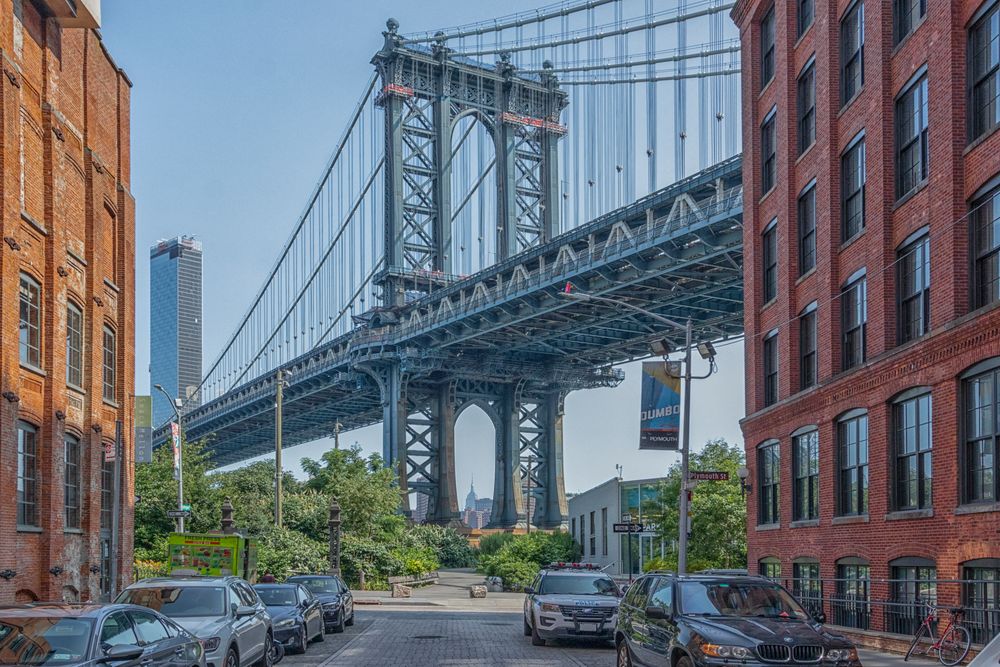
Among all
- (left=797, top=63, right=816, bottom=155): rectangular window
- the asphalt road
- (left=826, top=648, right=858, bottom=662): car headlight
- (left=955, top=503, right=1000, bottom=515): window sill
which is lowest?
the asphalt road

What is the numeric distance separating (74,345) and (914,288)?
58.6ft

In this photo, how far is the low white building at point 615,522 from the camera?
208ft

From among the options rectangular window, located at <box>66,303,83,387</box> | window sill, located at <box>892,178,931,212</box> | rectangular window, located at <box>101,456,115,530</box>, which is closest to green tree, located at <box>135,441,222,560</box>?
rectangular window, located at <box>101,456,115,530</box>

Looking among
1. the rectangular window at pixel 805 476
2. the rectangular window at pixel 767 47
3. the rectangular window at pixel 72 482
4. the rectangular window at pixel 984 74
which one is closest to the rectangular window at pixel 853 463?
the rectangular window at pixel 805 476

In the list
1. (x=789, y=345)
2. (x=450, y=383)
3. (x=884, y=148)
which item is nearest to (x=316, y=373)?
(x=450, y=383)

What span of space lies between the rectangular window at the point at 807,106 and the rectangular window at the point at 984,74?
8.43 meters

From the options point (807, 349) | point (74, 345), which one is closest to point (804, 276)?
point (807, 349)

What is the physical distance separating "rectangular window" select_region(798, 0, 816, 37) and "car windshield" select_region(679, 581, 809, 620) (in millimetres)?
18521

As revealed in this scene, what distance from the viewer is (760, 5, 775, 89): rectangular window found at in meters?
33.7

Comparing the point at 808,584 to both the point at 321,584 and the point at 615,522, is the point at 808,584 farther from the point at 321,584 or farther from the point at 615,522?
the point at 615,522

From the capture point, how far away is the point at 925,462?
22.3m

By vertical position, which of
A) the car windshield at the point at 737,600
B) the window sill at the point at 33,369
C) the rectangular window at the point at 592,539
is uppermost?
the window sill at the point at 33,369

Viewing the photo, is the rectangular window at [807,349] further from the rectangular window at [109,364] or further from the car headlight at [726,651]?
the rectangular window at [109,364]

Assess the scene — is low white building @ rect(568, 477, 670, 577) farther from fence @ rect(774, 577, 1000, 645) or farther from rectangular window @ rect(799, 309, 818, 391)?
fence @ rect(774, 577, 1000, 645)
